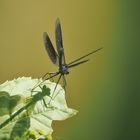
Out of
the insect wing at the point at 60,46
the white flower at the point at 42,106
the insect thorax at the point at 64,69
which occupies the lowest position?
the white flower at the point at 42,106

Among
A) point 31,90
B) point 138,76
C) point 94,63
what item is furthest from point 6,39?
point 31,90

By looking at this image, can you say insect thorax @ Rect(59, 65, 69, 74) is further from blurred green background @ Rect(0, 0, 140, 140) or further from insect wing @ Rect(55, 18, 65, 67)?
blurred green background @ Rect(0, 0, 140, 140)

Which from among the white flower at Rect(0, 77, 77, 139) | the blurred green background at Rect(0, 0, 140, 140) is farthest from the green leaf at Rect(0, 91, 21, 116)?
the blurred green background at Rect(0, 0, 140, 140)

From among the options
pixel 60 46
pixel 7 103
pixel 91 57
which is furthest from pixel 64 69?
pixel 91 57

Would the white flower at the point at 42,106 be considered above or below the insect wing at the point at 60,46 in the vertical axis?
below

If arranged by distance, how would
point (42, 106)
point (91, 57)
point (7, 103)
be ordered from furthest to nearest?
point (91, 57) → point (42, 106) → point (7, 103)

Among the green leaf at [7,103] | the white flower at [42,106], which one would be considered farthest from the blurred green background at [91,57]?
the green leaf at [7,103]

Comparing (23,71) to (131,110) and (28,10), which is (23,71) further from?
(131,110)

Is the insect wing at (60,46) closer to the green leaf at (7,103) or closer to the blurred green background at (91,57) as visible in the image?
the green leaf at (7,103)

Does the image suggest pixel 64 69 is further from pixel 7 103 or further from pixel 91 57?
pixel 91 57
